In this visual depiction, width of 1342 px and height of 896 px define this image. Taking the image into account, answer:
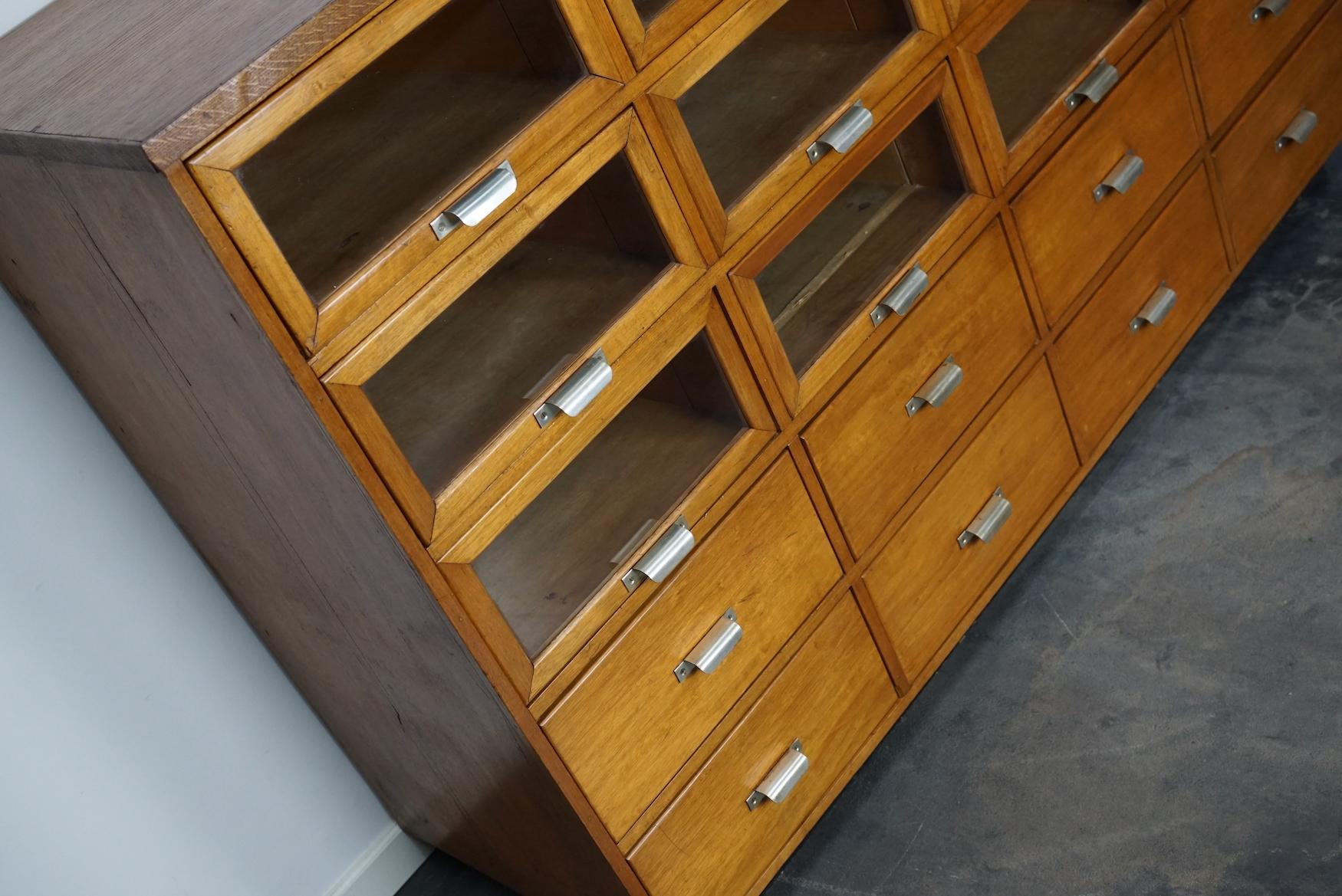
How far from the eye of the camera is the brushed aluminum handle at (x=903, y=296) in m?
1.72

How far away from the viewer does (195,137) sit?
103cm

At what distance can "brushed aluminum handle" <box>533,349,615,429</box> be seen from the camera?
4.46ft

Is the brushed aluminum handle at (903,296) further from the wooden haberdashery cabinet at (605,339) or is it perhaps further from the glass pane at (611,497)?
the glass pane at (611,497)

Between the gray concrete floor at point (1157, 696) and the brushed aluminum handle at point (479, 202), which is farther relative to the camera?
the gray concrete floor at point (1157, 696)

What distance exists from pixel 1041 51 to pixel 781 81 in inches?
22.1

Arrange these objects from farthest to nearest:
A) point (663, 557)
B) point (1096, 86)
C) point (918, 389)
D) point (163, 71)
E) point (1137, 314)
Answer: point (1137, 314) < point (1096, 86) < point (918, 389) < point (663, 557) < point (163, 71)

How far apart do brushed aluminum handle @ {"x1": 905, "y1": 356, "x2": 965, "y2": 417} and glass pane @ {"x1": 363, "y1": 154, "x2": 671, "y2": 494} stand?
51 centimetres

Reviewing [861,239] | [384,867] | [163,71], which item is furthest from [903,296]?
[384,867]

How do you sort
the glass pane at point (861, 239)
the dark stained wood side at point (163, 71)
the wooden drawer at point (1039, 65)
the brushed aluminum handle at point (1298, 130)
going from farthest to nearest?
the brushed aluminum handle at point (1298, 130) → the wooden drawer at point (1039, 65) → the glass pane at point (861, 239) → the dark stained wood side at point (163, 71)

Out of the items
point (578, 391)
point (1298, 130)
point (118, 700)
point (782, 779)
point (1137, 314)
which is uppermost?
point (1298, 130)

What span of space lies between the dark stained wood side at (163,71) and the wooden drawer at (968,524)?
3.51ft

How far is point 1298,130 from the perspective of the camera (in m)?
2.42

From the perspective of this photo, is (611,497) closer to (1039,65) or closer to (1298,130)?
(1039,65)

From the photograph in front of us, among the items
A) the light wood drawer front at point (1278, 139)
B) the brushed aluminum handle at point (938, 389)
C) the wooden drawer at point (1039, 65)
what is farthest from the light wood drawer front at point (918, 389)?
the light wood drawer front at point (1278, 139)
